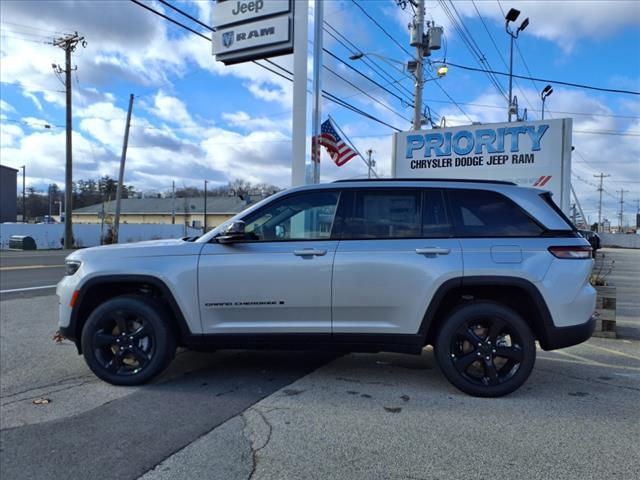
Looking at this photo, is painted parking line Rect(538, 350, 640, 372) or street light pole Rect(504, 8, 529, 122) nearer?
painted parking line Rect(538, 350, 640, 372)

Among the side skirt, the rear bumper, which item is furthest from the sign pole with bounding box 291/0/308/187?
the rear bumper

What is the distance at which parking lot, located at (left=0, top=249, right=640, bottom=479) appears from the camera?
3.17 meters

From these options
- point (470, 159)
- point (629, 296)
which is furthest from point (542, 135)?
point (629, 296)

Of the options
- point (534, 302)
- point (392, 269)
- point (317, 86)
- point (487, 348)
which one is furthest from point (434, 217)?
point (317, 86)

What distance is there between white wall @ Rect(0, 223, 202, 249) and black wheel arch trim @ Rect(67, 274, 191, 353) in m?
35.6

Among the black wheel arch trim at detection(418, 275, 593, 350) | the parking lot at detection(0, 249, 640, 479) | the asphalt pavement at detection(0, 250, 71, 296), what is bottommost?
the asphalt pavement at detection(0, 250, 71, 296)

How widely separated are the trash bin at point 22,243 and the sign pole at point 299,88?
30.9 m

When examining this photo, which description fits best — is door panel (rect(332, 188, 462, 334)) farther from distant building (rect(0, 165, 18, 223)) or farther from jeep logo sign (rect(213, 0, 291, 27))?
distant building (rect(0, 165, 18, 223))

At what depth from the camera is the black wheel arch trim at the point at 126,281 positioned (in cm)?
450

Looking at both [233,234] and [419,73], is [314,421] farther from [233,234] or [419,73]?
[419,73]

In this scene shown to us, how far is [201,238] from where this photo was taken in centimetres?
464

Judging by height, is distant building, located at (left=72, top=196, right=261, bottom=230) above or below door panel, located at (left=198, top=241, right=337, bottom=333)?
above

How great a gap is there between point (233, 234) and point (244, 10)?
8467 mm

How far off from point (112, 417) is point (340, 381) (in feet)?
6.59
